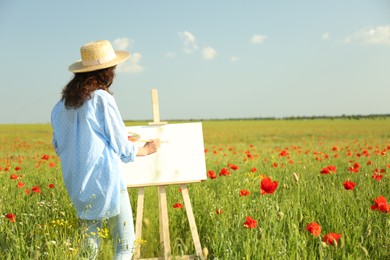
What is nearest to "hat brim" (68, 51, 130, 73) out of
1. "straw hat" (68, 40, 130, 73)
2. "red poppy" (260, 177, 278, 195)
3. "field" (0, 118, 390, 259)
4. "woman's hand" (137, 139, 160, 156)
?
"straw hat" (68, 40, 130, 73)

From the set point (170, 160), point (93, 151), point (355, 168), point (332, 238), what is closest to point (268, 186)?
point (332, 238)

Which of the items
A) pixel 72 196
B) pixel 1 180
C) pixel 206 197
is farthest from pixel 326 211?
pixel 1 180

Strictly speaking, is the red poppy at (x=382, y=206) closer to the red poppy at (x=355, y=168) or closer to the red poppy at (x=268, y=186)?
the red poppy at (x=268, y=186)

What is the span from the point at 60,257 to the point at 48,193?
291cm

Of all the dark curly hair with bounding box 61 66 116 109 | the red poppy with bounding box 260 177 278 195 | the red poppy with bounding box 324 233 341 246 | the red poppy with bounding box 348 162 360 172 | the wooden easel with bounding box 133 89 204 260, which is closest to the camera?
the red poppy with bounding box 324 233 341 246

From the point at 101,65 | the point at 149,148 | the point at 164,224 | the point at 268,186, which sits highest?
the point at 101,65

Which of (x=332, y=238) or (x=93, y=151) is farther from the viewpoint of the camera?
(x=93, y=151)

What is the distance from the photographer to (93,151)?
3.03 meters

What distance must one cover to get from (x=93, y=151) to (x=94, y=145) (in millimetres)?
43

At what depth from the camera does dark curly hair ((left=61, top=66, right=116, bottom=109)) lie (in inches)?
119

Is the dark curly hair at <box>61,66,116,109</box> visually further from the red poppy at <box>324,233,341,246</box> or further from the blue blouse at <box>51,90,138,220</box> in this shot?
the red poppy at <box>324,233,341,246</box>

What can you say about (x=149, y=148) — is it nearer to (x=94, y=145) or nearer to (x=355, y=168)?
(x=94, y=145)

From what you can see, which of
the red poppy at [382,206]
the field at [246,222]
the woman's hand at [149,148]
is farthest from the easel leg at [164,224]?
the red poppy at [382,206]

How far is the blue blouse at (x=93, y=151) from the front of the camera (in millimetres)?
3023
